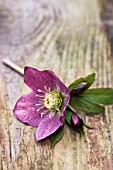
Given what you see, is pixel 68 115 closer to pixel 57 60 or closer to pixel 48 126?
pixel 48 126

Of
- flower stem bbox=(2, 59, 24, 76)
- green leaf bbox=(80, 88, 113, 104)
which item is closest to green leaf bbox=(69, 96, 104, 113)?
green leaf bbox=(80, 88, 113, 104)

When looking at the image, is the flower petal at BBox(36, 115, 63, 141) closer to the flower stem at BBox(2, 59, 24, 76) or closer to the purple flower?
the purple flower

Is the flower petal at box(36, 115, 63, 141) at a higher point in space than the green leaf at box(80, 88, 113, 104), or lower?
lower

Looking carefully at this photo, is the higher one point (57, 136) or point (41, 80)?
point (41, 80)

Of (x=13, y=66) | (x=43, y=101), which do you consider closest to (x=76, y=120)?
(x=43, y=101)

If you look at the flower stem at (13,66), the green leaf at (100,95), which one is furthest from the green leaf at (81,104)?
the flower stem at (13,66)

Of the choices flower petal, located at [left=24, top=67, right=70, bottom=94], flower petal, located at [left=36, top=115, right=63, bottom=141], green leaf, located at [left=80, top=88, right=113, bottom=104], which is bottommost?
flower petal, located at [left=36, top=115, right=63, bottom=141]
